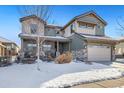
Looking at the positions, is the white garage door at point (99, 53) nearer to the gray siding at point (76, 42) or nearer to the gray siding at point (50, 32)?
the gray siding at point (76, 42)

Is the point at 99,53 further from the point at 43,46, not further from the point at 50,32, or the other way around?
the point at 50,32

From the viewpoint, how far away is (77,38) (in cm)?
1457

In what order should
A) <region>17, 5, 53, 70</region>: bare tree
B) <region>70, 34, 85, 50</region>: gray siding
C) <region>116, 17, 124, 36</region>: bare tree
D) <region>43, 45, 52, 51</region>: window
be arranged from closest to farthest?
<region>17, 5, 53, 70</region>: bare tree → <region>116, 17, 124, 36</region>: bare tree → <region>70, 34, 85, 50</region>: gray siding → <region>43, 45, 52, 51</region>: window

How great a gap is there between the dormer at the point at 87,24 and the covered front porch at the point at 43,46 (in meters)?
1.80

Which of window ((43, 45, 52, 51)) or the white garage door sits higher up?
window ((43, 45, 52, 51))

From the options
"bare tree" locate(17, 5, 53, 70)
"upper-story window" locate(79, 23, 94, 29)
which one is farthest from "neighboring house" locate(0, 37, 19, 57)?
"upper-story window" locate(79, 23, 94, 29)

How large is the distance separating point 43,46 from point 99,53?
597 centimetres

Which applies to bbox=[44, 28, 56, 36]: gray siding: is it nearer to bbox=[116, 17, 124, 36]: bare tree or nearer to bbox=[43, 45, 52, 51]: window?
bbox=[43, 45, 52, 51]: window

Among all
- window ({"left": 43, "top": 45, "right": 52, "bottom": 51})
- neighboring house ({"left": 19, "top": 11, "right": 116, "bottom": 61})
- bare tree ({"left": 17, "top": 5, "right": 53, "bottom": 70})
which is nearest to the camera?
bare tree ({"left": 17, "top": 5, "right": 53, "bottom": 70})

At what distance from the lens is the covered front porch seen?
45.7ft

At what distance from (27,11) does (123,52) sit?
17320mm

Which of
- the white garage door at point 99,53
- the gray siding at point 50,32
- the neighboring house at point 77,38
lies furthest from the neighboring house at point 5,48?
the white garage door at point 99,53

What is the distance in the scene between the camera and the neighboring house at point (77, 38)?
1347cm

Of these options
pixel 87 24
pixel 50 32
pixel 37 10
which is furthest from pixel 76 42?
pixel 37 10
